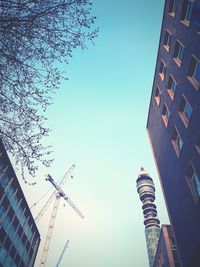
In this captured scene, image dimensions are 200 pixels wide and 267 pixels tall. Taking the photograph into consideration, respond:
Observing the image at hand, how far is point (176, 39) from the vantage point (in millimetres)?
20125

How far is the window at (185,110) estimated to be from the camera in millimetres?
17734

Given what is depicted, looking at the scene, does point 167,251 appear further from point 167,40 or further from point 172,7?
point 172,7

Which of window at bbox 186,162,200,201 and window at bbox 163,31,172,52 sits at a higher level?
window at bbox 163,31,172,52

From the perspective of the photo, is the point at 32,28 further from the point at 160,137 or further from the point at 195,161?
the point at 160,137

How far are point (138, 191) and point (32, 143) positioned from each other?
97.4 m

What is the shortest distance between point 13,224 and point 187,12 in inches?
1263

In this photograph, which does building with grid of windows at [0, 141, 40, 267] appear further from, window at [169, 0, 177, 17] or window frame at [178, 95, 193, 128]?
window at [169, 0, 177, 17]

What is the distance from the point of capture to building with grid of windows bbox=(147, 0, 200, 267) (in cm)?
1634

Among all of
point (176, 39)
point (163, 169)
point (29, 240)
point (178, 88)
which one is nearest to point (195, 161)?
point (178, 88)

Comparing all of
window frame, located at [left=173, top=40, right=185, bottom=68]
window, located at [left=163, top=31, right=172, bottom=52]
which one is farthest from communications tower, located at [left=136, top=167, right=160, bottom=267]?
window frame, located at [left=173, top=40, right=185, bottom=68]

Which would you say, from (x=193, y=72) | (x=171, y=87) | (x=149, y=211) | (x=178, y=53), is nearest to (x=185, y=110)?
(x=193, y=72)

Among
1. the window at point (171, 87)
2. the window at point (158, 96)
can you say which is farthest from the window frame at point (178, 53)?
the window at point (158, 96)

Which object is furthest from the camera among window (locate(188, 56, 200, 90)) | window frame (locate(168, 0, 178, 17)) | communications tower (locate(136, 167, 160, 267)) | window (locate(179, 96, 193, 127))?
communications tower (locate(136, 167, 160, 267))

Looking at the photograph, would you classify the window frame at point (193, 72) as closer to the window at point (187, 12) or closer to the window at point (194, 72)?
the window at point (194, 72)
